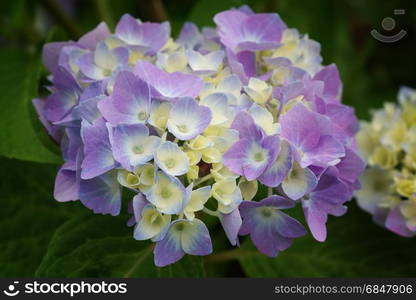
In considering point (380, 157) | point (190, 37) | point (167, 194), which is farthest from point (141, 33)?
point (380, 157)

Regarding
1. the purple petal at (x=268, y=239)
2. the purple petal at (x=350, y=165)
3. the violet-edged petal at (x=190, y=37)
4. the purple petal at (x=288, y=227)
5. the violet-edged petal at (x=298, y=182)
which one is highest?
the violet-edged petal at (x=190, y=37)

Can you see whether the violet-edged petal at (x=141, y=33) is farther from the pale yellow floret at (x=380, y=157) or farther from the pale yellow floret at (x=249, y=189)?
the pale yellow floret at (x=380, y=157)

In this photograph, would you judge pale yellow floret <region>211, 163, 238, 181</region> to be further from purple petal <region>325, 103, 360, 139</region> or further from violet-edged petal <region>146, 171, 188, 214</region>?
purple petal <region>325, 103, 360, 139</region>

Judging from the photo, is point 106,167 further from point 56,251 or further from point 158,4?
point 158,4

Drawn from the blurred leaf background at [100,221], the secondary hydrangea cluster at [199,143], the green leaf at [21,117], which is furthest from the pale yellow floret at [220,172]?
the green leaf at [21,117]

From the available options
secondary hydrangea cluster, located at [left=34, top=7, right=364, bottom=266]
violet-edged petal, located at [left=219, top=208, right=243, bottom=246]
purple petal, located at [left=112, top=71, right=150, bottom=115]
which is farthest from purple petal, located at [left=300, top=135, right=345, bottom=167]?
purple petal, located at [left=112, top=71, right=150, bottom=115]

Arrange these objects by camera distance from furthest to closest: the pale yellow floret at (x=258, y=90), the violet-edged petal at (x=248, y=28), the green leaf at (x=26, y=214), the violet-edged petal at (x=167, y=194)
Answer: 1. the green leaf at (x=26, y=214)
2. the violet-edged petal at (x=248, y=28)
3. the pale yellow floret at (x=258, y=90)
4. the violet-edged petal at (x=167, y=194)
